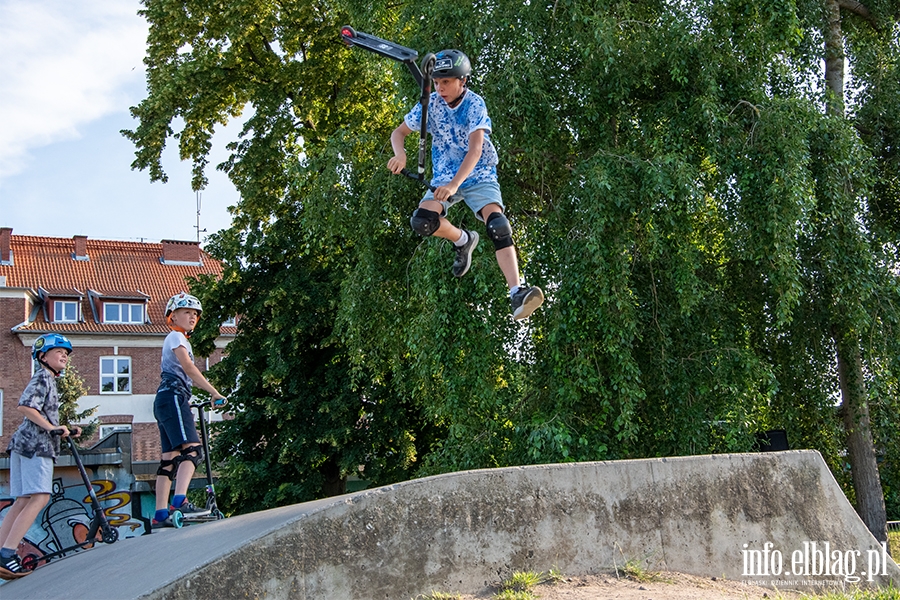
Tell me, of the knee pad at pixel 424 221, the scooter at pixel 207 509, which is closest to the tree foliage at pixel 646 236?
the scooter at pixel 207 509

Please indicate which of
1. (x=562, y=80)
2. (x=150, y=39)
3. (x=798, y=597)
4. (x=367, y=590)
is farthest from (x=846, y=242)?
(x=150, y=39)

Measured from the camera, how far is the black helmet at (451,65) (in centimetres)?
584

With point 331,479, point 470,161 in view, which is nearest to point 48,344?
point 470,161

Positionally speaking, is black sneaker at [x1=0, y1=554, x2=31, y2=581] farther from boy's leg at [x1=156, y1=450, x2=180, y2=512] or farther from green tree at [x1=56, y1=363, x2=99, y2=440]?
green tree at [x1=56, y1=363, x2=99, y2=440]

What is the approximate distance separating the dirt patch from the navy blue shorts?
3.39 meters

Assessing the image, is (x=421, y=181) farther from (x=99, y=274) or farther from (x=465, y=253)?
(x=99, y=274)

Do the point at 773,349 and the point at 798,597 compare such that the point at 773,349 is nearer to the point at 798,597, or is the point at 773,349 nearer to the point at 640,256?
the point at 640,256

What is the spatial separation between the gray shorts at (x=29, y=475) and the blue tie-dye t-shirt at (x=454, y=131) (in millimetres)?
3791

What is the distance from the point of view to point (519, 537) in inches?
204

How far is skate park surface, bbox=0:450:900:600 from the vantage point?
468 centimetres

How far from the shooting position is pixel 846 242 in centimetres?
1155

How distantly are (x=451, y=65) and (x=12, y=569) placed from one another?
518 cm

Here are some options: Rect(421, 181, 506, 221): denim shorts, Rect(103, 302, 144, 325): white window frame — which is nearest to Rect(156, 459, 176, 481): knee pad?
Rect(421, 181, 506, 221): denim shorts

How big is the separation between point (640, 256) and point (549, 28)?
131 inches
